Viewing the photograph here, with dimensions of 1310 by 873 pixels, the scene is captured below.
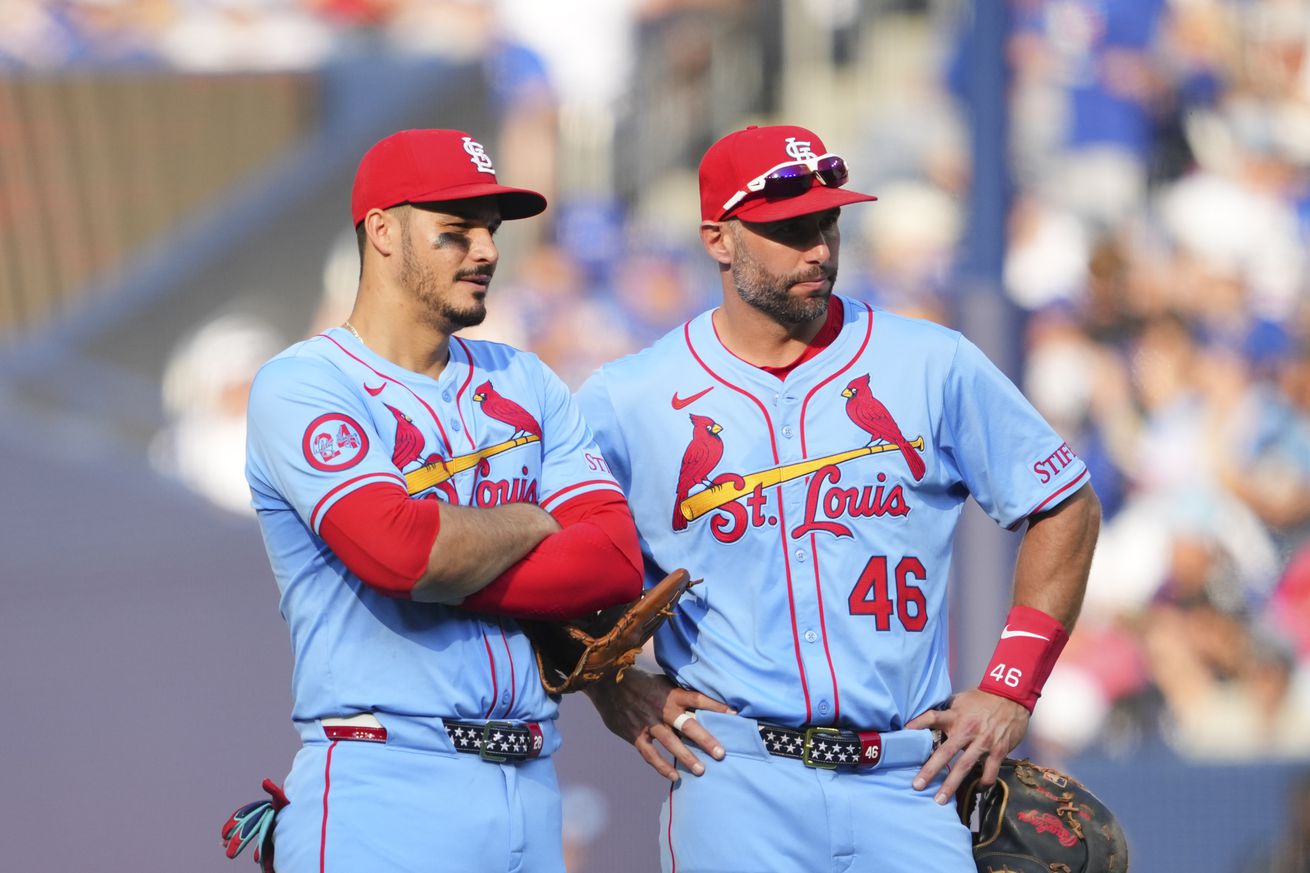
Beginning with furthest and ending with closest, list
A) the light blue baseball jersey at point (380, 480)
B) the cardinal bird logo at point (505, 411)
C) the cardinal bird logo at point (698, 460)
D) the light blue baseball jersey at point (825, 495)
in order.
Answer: the cardinal bird logo at point (698, 460), the light blue baseball jersey at point (825, 495), the cardinal bird logo at point (505, 411), the light blue baseball jersey at point (380, 480)

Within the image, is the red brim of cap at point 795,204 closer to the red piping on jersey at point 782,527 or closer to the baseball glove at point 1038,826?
the red piping on jersey at point 782,527

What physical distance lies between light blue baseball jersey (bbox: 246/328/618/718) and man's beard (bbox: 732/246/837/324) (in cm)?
48

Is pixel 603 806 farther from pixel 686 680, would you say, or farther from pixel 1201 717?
pixel 1201 717

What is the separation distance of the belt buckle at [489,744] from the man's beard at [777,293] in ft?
3.03

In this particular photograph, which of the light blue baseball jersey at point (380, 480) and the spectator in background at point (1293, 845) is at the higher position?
the light blue baseball jersey at point (380, 480)

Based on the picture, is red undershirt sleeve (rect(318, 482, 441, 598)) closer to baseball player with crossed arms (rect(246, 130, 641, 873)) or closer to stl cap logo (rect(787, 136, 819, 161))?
baseball player with crossed arms (rect(246, 130, 641, 873))

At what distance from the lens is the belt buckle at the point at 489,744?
265 cm

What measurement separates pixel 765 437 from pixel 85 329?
254 inches

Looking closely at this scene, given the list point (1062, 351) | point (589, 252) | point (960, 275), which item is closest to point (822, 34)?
point (589, 252)

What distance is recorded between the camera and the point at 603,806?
4832 mm

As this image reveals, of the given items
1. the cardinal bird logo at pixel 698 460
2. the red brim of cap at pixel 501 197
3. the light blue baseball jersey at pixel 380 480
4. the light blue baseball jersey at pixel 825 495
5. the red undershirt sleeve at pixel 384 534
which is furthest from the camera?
the cardinal bird logo at pixel 698 460

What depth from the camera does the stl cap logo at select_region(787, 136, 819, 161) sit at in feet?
9.98

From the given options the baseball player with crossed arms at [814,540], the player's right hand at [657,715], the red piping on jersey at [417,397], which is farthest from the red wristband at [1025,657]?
the red piping on jersey at [417,397]

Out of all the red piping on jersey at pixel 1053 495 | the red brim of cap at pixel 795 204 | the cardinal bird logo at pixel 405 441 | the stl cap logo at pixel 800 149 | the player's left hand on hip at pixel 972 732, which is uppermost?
the stl cap logo at pixel 800 149
